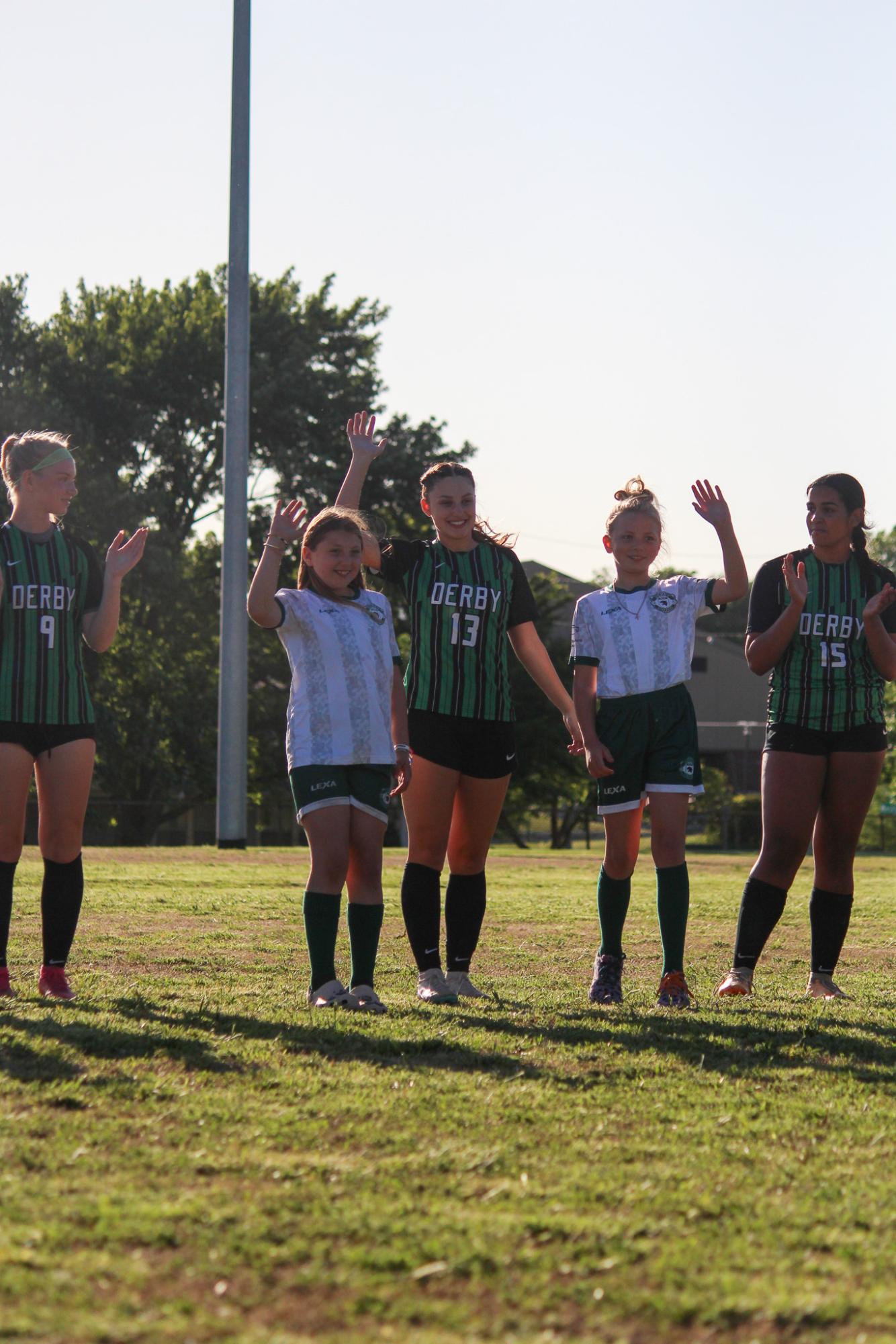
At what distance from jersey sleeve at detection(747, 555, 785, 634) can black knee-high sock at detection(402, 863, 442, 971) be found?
165cm

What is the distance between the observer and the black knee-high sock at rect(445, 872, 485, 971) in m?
6.10

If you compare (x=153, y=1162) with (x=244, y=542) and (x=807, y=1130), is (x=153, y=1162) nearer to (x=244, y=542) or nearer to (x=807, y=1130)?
(x=807, y=1130)

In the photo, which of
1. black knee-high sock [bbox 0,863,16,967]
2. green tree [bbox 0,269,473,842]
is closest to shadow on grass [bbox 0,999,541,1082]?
black knee-high sock [bbox 0,863,16,967]

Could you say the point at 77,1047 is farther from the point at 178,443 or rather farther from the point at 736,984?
the point at 178,443

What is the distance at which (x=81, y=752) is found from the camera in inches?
224

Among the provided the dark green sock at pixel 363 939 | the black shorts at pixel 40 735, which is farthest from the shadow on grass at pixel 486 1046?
the black shorts at pixel 40 735

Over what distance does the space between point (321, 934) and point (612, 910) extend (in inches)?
47.3

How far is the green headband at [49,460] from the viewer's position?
5.84 meters

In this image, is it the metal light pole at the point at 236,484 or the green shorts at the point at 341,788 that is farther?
the metal light pole at the point at 236,484

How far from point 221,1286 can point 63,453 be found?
4.06 m

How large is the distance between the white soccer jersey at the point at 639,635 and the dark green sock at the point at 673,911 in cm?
73

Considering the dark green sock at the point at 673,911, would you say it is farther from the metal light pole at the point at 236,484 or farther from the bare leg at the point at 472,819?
the metal light pole at the point at 236,484

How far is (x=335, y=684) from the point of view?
220 inches

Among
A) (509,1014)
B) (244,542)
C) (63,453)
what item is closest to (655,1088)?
(509,1014)
